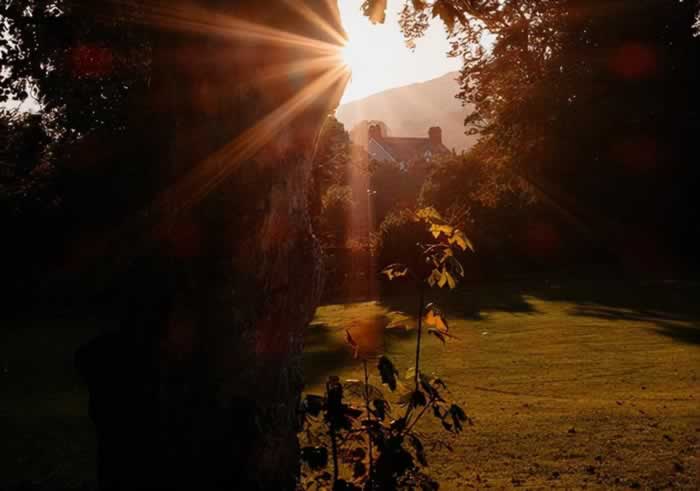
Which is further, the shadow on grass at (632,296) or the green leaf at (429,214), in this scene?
the shadow on grass at (632,296)

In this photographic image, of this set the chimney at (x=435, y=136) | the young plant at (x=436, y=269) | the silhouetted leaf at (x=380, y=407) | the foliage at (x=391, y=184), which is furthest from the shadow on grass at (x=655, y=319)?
the chimney at (x=435, y=136)

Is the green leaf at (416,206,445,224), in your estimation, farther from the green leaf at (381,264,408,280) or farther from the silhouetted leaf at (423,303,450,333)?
the silhouetted leaf at (423,303,450,333)

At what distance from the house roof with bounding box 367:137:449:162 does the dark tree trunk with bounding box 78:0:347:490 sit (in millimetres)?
84549

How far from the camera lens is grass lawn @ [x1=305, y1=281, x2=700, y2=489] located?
653 centimetres

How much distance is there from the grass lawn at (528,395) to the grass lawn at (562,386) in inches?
1.0

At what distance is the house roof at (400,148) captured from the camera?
89438mm

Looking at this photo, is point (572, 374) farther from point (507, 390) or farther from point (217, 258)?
point (217, 258)

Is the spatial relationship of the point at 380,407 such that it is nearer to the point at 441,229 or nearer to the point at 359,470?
the point at 359,470

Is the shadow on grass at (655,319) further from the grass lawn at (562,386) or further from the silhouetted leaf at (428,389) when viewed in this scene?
the silhouetted leaf at (428,389)

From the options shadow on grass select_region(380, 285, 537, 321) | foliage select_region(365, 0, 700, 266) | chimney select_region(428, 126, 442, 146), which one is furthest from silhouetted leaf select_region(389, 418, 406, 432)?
chimney select_region(428, 126, 442, 146)

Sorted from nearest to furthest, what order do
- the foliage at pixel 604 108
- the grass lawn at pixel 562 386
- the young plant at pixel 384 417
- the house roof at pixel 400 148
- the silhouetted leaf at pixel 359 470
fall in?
the young plant at pixel 384 417 < the silhouetted leaf at pixel 359 470 < the grass lawn at pixel 562 386 < the foliage at pixel 604 108 < the house roof at pixel 400 148

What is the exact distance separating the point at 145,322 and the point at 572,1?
105 ft

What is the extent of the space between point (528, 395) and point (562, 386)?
88 centimetres

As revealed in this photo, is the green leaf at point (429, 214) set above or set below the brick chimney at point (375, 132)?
below
